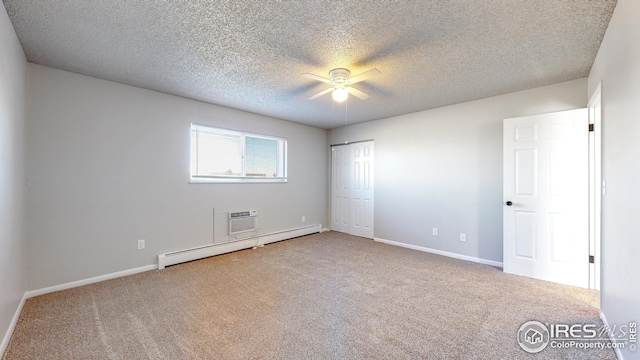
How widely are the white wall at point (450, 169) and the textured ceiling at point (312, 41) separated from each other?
12.6 inches

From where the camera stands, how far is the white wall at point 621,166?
1441 mm

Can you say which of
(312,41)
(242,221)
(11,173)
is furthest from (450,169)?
(11,173)

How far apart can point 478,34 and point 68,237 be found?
456cm

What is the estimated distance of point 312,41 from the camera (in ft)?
7.20

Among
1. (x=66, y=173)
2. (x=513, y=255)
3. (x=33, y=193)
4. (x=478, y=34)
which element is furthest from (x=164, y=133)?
(x=513, y=255)

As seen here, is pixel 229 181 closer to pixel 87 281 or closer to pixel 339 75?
pixel 87 281

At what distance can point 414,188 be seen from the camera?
4461 mm

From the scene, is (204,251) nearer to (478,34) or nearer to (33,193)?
(33,193)

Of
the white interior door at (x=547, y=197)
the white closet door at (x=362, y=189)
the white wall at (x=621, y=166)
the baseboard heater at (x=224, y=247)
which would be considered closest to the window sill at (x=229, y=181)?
the baseboard heater at (x=224, y=247)

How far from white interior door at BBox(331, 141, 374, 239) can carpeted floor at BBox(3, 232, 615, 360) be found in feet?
6.08

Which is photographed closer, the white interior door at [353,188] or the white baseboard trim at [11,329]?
the white baseboard trim at [11,329]

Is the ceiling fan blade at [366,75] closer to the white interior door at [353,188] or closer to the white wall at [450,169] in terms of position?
the white wall at [450,169]

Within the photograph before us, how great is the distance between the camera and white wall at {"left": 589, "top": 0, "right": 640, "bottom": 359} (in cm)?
144

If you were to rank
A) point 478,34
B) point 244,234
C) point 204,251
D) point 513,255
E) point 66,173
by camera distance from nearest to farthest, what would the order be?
point 478,34 → point 66,173 → point 513,255 → point 204,251 → point 244,234
